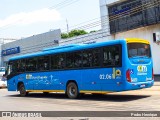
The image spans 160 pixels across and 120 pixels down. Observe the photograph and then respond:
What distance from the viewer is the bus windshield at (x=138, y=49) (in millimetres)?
15134

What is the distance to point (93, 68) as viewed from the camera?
16469 mm

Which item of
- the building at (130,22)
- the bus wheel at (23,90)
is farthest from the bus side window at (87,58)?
the building at (130,22)

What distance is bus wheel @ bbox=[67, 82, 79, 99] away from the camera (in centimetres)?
1776

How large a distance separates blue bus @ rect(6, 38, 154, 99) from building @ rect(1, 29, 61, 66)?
2493 cm

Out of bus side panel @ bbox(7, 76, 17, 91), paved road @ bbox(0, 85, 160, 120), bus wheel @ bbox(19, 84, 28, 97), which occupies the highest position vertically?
bus side panel @ bbox(7, 76, 17, 91)

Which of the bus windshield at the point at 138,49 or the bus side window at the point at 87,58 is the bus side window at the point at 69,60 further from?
the bus windshield at the point at 138,49

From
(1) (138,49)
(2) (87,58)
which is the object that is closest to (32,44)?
(2) (87,58)

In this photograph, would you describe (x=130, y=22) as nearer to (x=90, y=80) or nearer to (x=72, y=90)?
(x=72, y=90)

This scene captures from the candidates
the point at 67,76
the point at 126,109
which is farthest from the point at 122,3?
the point at 126,109

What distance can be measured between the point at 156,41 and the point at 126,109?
59.5 ft

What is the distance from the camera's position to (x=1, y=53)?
61156 millimetres

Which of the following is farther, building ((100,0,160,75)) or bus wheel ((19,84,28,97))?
building ((100,0,160,75))

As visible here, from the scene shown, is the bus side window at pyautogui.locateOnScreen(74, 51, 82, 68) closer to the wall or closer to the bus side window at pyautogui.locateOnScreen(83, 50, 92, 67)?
the bus side window at pyautogui.locateOnScreen(83, 50, 92, 67)

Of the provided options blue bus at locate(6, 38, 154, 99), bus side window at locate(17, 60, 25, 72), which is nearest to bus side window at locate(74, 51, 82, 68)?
blue bus at locate(6, 38, 154, 99)
